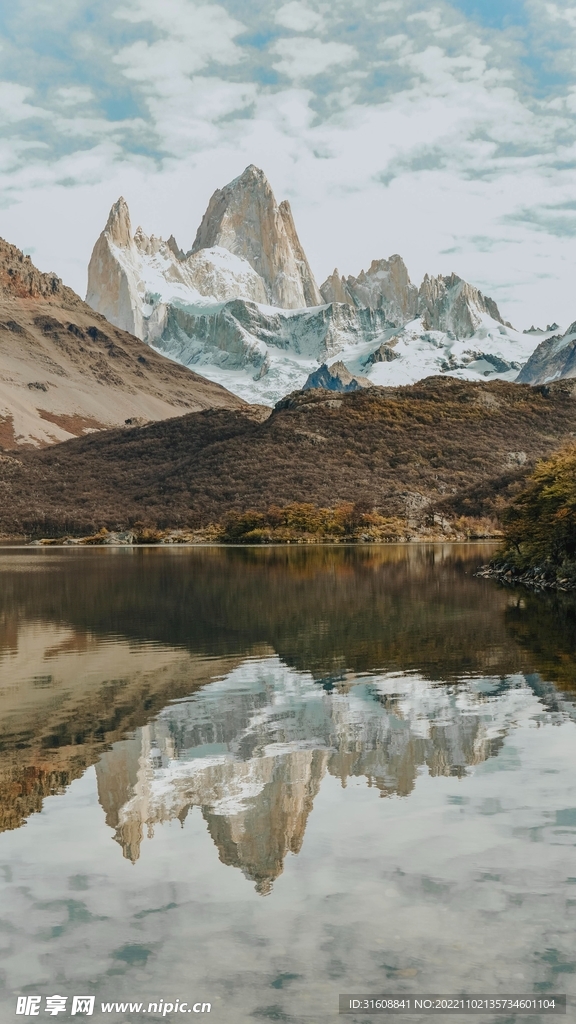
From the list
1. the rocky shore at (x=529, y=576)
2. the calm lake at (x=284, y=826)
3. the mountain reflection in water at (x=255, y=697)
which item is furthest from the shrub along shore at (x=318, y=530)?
the calm lake at (x=284, y=826)

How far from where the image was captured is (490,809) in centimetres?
1045

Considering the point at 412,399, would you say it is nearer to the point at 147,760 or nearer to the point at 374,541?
the point at 374,541

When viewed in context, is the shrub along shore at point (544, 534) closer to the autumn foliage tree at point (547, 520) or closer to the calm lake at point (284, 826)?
the autumn foliage tree at point (547, 520)

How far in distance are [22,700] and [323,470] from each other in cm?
12324

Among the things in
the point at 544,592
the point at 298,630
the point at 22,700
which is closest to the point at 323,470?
the point at 544,592

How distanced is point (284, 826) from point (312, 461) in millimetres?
134400

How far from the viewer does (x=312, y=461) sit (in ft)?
472

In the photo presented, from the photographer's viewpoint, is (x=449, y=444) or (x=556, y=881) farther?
(x=449, y=444)

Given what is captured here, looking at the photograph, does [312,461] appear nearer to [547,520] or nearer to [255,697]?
[547,520]

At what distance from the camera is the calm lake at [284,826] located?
23.0 ft

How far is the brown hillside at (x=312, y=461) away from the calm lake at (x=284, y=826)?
332ft

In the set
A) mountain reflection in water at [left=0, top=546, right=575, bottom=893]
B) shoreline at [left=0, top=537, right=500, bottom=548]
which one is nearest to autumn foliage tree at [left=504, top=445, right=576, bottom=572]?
mountain reflection in water at [left=0, top=546, right=575, bottom=893]

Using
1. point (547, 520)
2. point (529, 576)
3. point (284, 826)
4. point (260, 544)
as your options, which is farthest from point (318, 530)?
point (284, 826)

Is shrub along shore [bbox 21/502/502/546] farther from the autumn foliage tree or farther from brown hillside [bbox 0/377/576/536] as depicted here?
the autumn foliage tree
